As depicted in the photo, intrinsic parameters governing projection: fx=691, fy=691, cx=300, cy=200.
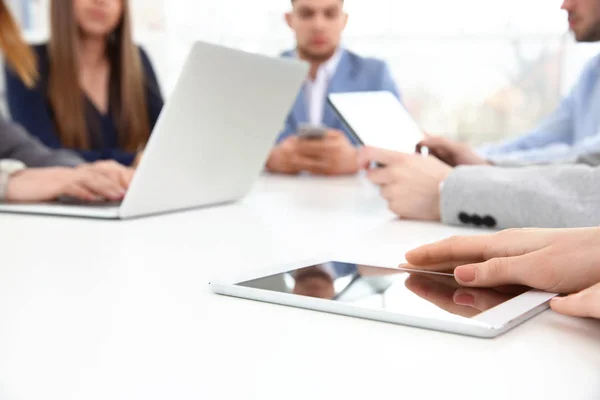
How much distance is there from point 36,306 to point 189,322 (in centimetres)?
13

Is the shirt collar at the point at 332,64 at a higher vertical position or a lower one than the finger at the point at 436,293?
lower

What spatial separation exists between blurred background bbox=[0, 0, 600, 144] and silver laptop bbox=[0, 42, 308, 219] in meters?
2.10

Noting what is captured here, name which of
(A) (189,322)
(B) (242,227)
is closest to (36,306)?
(A) (189,322)

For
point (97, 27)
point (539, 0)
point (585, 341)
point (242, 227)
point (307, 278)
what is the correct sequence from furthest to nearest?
1. point (539, 0)
2. point (97, 27)
3. point (242, 227)
4. point (307, 278)
5. point (585, 341)

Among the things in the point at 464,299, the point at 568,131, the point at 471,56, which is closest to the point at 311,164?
the point at 568,131

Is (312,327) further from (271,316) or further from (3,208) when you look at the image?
(3,208)

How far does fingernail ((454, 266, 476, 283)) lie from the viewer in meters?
0.54

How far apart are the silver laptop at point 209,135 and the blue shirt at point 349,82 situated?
1.19 metres

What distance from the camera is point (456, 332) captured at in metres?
0.44

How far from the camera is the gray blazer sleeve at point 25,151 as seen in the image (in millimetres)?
1393

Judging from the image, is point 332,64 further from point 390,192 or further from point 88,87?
point 390,192

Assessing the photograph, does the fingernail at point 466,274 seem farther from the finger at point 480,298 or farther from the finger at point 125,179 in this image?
the finger at point 125,179

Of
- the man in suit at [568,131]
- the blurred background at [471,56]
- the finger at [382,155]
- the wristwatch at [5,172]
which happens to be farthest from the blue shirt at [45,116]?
the blurred background at [471,56]

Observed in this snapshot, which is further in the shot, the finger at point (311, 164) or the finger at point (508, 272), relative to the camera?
the finger at point (311, 164)
